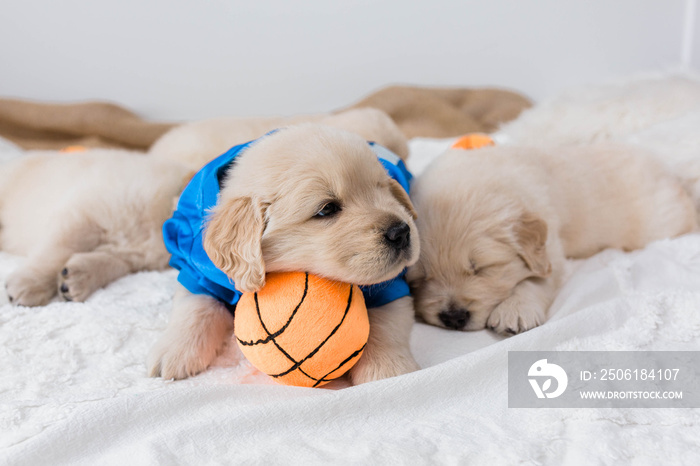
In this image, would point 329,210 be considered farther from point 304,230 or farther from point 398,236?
point 398,236

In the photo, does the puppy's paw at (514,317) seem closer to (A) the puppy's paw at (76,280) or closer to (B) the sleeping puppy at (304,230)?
(B) the sleeping puppy at (304,230)

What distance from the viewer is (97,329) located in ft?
7.02

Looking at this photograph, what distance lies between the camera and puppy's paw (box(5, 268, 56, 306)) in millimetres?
2432

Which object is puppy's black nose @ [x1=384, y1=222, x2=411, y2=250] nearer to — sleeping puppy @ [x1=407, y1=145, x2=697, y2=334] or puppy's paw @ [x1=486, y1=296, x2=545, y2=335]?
sleeping puppy @ [x1=407, y1=145, x2=697, y2=334]

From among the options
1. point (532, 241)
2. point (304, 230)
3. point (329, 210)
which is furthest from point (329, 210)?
point (532, 241)

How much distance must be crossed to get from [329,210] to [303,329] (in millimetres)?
403

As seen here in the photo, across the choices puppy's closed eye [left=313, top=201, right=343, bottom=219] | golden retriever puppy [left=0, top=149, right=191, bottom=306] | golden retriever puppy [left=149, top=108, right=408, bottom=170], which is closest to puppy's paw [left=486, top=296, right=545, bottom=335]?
puppy's closed eye [left=313, top=201, right=343, bottom=219]

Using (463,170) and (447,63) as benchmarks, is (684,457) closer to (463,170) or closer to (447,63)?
(463,170)

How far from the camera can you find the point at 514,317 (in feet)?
7.14

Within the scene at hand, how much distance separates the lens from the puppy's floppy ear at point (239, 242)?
174cm

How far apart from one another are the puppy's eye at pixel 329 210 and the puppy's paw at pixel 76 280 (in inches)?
54.3

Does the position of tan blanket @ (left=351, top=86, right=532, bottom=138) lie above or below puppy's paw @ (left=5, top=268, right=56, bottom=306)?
below

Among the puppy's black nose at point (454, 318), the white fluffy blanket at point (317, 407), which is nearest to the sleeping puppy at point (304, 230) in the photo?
the white fluffy blanket at point (317, 407)

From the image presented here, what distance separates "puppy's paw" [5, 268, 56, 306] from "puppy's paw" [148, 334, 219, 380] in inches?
34.6
